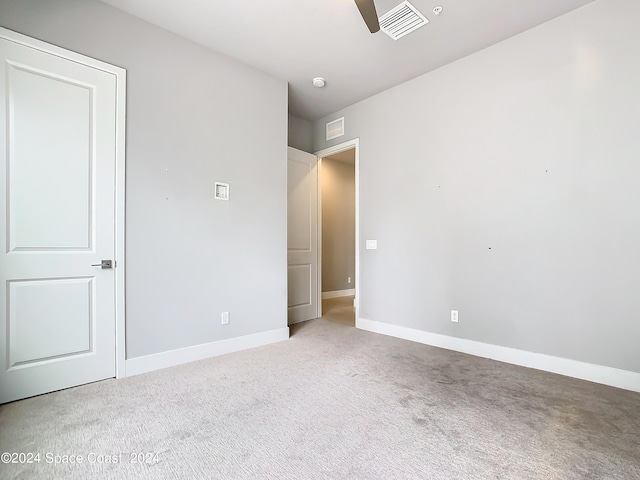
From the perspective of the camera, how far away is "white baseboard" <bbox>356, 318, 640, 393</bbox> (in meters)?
2.32

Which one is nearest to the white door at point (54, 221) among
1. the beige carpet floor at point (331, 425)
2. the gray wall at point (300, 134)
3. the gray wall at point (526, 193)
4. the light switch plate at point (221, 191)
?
the beige carpet floor at point (331, 425)

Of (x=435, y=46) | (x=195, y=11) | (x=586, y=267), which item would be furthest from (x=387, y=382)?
(x=195, y=11)

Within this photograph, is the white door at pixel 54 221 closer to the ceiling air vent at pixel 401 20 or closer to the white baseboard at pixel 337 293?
the ceiling air vent at pixel 401 20

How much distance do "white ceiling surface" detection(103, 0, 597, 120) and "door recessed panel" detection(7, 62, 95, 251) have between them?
916 mm

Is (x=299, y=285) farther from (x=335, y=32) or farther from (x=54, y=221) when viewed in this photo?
(x=335, y=32)

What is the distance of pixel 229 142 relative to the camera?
3174mm

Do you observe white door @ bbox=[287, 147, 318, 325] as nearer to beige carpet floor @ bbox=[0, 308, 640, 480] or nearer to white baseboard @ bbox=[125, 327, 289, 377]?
white baseboard @ bbox=[125, 327, 289, 377]

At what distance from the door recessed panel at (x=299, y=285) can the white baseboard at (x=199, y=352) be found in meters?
0.77

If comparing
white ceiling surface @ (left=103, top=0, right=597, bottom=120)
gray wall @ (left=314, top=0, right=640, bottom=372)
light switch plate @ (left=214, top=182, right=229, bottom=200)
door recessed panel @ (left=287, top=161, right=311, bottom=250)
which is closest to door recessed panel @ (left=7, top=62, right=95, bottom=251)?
white ceiling surface @ (left=103, top=0, right=597, bottom=120)

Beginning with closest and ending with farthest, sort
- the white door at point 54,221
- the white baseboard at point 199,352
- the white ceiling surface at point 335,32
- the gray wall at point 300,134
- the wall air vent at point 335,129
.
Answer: the white door at point 54,221 < the white ceiling surface at point 335,32 < the white baseboard at point 199,352 < the wall air vent at point 335,129 < the gray wall at point 300,134

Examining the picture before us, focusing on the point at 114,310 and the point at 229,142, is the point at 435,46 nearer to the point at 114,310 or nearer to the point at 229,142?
the point at 229,142

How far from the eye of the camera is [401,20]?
98.9 inches

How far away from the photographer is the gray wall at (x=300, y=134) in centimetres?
461

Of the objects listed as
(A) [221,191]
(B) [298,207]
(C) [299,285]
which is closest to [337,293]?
(C) [299,285]
